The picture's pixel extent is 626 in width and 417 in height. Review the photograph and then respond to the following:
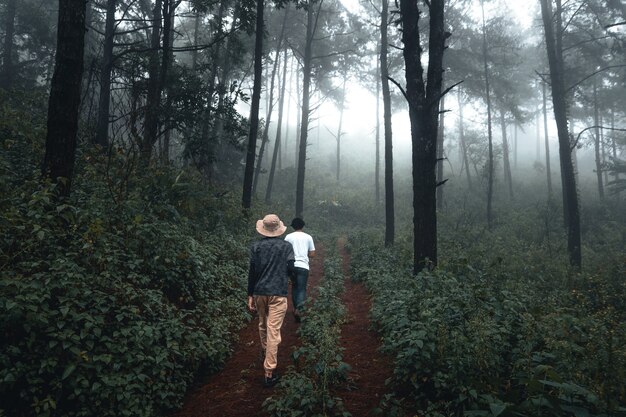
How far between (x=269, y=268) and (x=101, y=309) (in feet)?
7.27

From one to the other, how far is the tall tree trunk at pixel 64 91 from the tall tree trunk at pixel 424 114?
6.09 metres

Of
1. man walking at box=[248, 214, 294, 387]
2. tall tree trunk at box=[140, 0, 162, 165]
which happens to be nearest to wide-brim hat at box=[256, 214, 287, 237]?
man walking at box=[248, 214, 294, 387]

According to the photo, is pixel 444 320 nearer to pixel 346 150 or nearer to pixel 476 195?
pixel 476 195

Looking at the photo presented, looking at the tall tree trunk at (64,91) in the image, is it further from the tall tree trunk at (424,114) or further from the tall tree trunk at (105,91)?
the tall tree trunk at (105,91)

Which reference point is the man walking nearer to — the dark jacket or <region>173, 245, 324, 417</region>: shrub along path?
the dark jacket

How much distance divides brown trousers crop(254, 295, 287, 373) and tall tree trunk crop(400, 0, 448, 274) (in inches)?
137

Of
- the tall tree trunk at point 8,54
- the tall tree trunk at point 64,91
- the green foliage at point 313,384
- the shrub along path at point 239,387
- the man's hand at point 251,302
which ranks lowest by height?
the shrub along path at point 239,387

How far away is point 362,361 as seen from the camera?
18.8ft

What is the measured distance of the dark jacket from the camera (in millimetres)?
Result: 5399

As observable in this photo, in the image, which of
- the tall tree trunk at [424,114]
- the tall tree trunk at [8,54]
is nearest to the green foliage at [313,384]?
the tall tree trunk at [424,114]

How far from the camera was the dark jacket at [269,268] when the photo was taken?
5.40 m

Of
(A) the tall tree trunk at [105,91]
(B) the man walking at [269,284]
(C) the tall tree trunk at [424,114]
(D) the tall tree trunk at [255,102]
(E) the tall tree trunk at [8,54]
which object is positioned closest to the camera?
(B) the man walking at [269,284]

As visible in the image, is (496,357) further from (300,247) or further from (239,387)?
(300,247)

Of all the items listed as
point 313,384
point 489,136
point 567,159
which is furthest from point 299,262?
point 489,136
